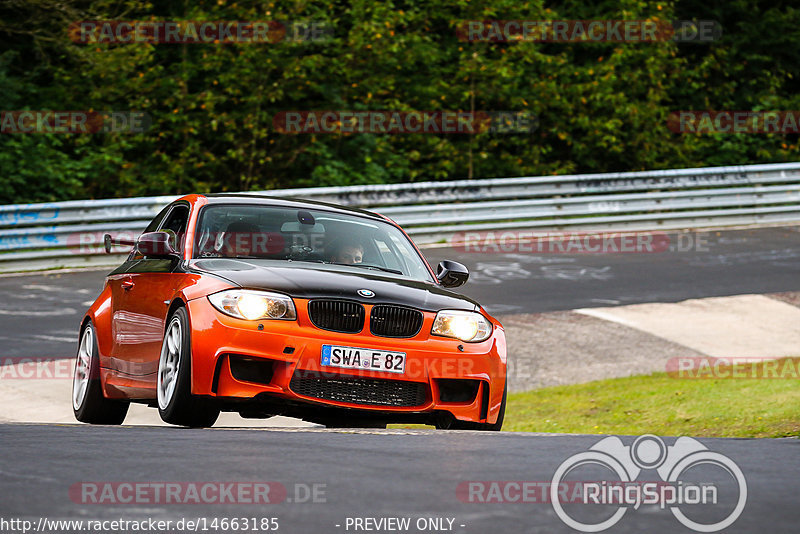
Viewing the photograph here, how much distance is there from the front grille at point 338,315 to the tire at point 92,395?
7.57ft

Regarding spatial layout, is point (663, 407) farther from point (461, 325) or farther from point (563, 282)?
point (563, 282)

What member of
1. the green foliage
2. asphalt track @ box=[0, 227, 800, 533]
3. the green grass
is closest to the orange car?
asphalt track @ box=[0, 227, 800, 533]

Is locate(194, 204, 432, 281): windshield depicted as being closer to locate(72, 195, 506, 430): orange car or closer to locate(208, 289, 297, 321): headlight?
locate(72, 195, 506, 430): orange car

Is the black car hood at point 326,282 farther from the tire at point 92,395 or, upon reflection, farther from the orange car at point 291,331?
the tire at point 92,395

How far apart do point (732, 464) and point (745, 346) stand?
849cm

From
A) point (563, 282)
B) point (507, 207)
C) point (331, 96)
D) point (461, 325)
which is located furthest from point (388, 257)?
point (331, 96)

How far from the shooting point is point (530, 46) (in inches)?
1053

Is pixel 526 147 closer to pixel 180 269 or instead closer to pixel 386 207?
pixel 386 207

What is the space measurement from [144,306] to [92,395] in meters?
1.07

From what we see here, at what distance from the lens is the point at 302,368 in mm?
6777

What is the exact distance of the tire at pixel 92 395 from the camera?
8562 mm

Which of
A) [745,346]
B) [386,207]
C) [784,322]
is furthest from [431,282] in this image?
[386,207]

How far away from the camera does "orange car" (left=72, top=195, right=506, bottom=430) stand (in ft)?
22.3

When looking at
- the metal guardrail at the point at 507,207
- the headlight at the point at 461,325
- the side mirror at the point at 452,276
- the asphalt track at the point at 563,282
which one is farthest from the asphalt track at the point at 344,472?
the metal guardrail at the point at 507,207
